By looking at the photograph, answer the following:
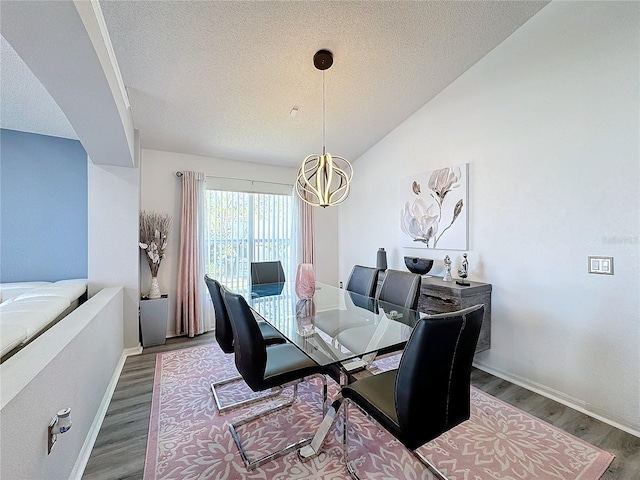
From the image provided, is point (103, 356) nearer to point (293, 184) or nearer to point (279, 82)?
point (279, 82)

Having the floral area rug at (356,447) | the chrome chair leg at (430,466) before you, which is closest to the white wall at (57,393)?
the floral area rug at (356,447)

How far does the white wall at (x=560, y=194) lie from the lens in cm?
199

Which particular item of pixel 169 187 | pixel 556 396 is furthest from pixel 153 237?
pixel 556 396

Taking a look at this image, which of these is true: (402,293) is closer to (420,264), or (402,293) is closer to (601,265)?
(420,264)

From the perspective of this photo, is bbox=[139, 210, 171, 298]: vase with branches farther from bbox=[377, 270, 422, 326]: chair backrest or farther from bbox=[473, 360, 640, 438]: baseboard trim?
bbox=[473, 360, 640, 438]: baseboard trim

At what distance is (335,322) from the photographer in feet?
7.36

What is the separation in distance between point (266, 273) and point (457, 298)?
2.30 m

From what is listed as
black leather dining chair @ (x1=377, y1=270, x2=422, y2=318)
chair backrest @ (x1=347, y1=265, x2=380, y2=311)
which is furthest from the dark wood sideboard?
chair backrest @ (x1=347, y1=265, x2=380, y2=311)

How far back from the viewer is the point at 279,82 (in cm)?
281

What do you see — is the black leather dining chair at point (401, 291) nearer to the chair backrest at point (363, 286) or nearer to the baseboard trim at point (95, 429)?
the chair backrest at point (363, 286)

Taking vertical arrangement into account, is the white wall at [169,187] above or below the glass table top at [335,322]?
above

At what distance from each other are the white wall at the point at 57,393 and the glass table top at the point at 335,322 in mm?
1154

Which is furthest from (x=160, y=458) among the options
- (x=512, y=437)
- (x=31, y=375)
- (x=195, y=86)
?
(x=195, y=86)

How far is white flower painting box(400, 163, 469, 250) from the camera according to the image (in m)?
3.06
